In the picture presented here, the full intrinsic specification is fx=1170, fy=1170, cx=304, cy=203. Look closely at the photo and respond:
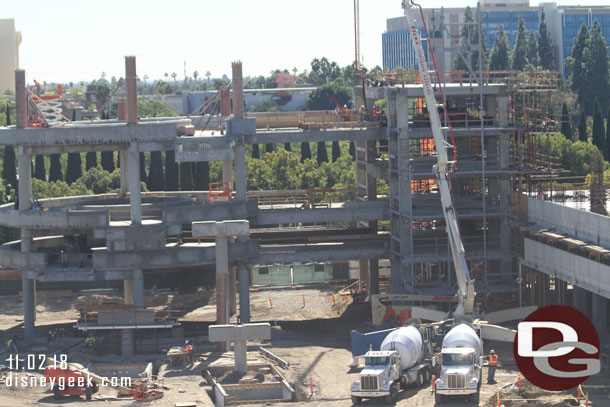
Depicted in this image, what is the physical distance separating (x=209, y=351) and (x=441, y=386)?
704 inches

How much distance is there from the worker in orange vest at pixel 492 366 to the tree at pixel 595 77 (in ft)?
338

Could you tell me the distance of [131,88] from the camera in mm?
70438

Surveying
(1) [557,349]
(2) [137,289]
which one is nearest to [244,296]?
(2) [137,289]

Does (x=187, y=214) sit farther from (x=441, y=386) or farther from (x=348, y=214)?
(x=441, y=386)

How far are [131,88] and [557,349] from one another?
96.6 ft

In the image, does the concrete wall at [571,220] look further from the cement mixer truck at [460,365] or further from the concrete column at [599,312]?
the cement mixer truck at [460,365]

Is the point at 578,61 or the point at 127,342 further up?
the point at 578,61

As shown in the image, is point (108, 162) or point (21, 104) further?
point (108, 162)

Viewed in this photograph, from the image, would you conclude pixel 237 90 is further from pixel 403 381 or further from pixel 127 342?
pixel 403 381

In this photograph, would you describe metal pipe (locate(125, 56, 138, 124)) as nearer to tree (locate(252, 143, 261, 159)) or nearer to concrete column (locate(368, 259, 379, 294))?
concrete column (locate(368, 259, 379, 294))

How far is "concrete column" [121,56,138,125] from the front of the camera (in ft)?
231

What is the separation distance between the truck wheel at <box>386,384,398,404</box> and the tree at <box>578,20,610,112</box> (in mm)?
108584

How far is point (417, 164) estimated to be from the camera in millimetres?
75062

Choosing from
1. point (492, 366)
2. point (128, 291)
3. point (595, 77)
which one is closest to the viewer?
point (492, 366)
